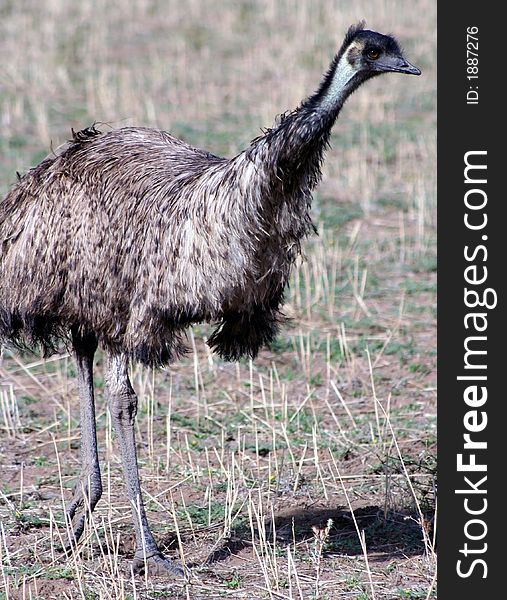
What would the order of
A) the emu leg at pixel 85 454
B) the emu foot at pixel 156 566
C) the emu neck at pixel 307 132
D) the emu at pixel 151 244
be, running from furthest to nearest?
the emu leg at pixel 85 454, the emu foot at pixel 156 566, the emu at pixel 151 244, the emu neck at pixel 307 132

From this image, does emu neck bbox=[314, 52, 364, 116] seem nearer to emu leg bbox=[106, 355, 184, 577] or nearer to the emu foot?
emu leg bbox=[106, 355, 184, 577]

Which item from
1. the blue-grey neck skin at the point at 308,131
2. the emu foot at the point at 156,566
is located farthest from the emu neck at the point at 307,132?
the emu foot at the point at 156,566

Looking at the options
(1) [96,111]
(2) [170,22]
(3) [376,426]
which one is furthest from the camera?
(2) [170,22]

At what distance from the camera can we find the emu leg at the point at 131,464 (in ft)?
18.4

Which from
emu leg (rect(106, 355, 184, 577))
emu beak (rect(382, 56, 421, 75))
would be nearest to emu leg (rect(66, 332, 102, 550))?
emu leg (rect(106, 355, 184, 577))

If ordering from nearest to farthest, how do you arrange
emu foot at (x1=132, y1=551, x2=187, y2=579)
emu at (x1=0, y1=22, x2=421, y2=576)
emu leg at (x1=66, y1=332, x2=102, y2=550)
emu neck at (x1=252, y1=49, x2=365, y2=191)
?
emu neck at (x1=252, y1=49, x2=365, y2=191) < emu at (x1=0, y1=22, x2=421, y2=576) < emu foot at (x1=132, y1=551, x2=187, y2=579) < emu leg at (x1=66, y1=332, x2=102, y2=550)

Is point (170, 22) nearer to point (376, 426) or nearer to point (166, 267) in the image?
point (376, 426)

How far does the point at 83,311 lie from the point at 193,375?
2.63 m

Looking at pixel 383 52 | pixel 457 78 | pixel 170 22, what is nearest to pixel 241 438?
pixel 457 78

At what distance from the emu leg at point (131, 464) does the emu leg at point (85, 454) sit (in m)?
0.27

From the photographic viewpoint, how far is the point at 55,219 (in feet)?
18.9

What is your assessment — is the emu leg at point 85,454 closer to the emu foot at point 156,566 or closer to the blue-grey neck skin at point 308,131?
the emu foot at point 156,566

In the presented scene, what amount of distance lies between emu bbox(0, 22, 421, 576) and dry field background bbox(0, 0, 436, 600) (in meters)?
0.33

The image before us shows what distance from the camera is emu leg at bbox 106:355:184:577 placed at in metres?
5.61
